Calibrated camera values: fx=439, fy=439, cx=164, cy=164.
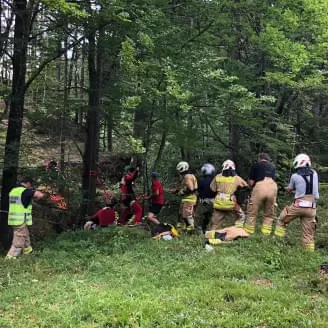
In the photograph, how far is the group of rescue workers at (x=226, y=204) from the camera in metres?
9.27

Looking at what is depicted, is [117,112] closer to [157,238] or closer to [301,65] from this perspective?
[157,238]

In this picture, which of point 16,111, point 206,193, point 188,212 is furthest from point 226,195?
point 16,111

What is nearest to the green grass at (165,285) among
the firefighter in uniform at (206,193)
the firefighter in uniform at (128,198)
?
the firefighter in uniform at (206,193)

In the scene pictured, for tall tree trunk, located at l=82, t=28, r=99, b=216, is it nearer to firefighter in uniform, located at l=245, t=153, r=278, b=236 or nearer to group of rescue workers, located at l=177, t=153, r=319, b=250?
group of rescue workers, located at l=177, t=153, r=319, b=250

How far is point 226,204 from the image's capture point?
10.7 m

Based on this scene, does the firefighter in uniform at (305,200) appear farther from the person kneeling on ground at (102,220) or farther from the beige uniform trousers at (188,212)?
the person kneeling on ground at (102,220)

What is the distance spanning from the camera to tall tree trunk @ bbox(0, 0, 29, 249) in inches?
438

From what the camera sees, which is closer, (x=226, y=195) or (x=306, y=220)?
(x=306, y=220)

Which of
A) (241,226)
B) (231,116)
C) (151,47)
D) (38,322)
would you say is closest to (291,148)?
(231,116)

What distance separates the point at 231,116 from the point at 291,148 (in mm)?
3037

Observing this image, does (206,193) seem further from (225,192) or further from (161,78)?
(161,78)

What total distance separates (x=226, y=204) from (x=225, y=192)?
296 millimetres

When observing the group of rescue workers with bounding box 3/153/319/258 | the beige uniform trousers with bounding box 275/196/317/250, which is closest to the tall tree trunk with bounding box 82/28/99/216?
Result: the group of rescue workers with bounding box 3/153/319/258

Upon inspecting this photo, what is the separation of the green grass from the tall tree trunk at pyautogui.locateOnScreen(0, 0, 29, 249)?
2.55 metres
